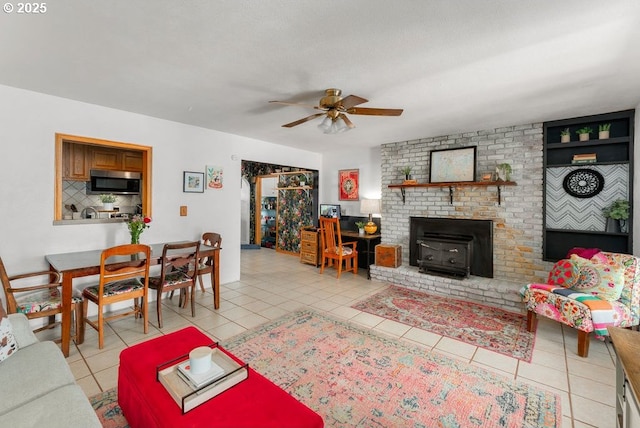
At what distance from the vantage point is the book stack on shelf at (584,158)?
3.56 meters

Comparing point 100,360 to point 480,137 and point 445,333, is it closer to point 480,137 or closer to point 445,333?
point 445,333

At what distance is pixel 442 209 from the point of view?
467 centimetres

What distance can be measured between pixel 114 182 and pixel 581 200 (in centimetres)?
675

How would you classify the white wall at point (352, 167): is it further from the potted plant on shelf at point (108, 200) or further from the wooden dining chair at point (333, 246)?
the potted plant on shelf at point (108, 200)

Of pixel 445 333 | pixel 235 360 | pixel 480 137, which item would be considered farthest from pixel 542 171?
pixel 235 360

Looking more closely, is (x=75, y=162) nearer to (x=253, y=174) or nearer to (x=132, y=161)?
(x=132, y=161)

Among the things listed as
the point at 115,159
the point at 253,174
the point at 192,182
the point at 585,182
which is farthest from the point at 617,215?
the point at 253,174

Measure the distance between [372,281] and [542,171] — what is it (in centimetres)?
284

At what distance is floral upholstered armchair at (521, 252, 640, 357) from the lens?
98.8 inches

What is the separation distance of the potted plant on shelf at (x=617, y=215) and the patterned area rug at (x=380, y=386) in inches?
101

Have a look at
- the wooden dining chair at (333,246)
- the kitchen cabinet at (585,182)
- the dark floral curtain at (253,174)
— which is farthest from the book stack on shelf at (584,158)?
the dark floral curtain at (253,174)

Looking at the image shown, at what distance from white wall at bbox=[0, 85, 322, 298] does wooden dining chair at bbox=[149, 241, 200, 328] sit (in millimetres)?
693

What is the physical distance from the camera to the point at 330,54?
210cm

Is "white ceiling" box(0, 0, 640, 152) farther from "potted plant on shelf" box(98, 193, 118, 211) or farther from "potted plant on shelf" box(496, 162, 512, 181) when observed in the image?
"potted plant on shelf" box(98, 193, 118, 211)
